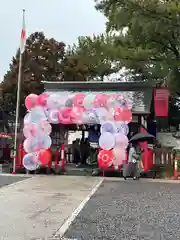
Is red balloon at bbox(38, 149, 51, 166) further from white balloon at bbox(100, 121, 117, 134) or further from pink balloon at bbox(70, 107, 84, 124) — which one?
white balloon at bbox(100, 121, 117, 134)

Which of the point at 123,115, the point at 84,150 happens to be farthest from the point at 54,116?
the point at 84,150

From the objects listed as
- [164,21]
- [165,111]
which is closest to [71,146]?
[165,111]

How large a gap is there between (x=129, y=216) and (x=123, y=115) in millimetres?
8859

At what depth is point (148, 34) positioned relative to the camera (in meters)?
18.9

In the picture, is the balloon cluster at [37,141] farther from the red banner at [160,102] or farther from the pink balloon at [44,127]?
the red banner at [160,102]

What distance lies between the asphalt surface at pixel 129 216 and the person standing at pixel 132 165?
Result: 294 cm

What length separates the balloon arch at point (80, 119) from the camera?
58.6 ft

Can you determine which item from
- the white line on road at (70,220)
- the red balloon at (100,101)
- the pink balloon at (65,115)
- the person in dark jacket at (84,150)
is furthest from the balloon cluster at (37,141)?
the white line on road at (70,220)

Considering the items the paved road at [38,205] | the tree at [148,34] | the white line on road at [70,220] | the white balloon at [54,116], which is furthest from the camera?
the white balloon at [54,116]

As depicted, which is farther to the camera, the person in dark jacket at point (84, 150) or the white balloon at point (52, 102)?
the person in dark jacket at point (84, 150)

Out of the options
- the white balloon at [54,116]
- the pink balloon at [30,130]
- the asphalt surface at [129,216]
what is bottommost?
the asphalt surface at [129,216]

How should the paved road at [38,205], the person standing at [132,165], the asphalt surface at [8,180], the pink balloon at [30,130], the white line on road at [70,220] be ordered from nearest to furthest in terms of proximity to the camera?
1. the white line on road at [70,220]
2. the paved road at [38,205]
3. the asphalt surface at [8,180]
4. the person standing at [132,165]
5. the pink balloon at [30,130]

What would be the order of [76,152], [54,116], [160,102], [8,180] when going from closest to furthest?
[8,180], [54,116], [160,102], [76,152]

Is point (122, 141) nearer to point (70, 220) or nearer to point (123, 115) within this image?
point (123, 115)
